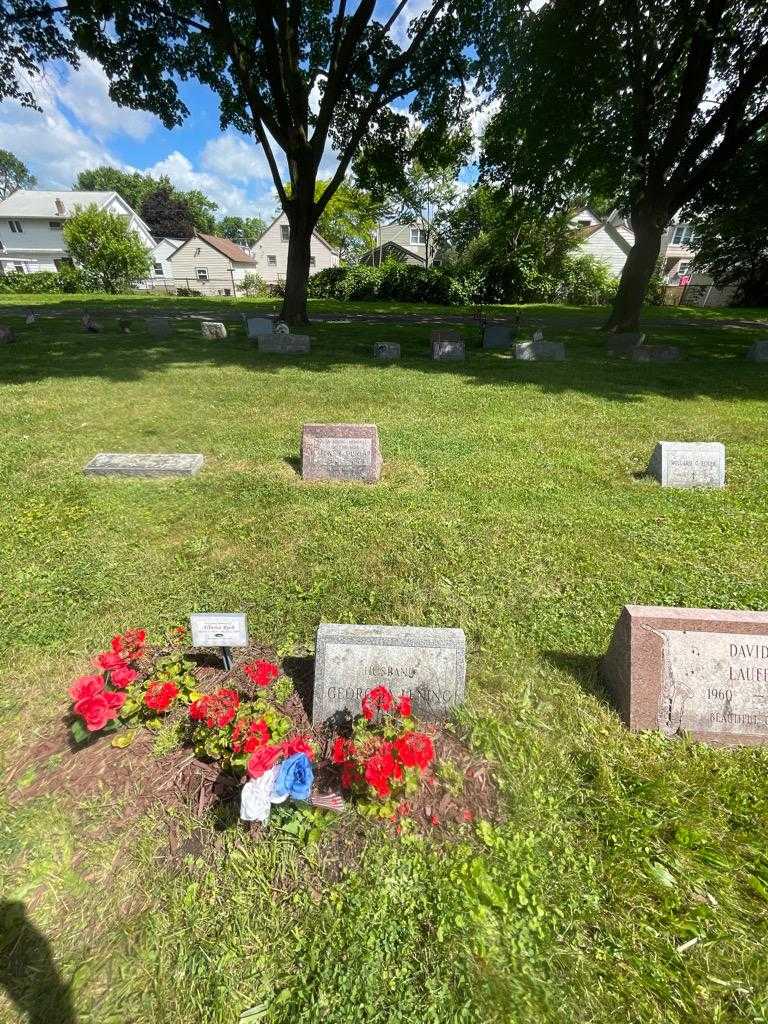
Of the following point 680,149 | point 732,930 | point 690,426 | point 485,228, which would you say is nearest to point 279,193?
point 680,149

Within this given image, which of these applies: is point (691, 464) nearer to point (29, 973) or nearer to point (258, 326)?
point (29, 973)

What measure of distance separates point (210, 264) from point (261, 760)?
59301 millimetres

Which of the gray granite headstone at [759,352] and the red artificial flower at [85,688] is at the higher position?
the gray granite headstone at [759,352]

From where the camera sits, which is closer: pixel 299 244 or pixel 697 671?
pixel 697 671

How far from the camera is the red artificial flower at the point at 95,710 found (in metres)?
2.47

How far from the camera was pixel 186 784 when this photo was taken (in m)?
2.51

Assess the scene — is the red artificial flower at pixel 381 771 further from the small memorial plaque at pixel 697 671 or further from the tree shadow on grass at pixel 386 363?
the tree shadow on grass at pixel 386 363

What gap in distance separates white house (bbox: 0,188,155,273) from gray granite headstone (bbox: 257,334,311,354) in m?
44.7

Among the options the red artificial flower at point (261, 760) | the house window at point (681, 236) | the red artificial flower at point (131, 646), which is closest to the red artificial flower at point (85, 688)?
the red artificial flower at point (131, 646)

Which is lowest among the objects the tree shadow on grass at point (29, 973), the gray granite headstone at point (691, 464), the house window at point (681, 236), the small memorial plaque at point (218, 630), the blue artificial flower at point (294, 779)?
the tree shadow on grass at point (29, 973)

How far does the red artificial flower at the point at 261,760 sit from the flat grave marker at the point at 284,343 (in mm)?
13380

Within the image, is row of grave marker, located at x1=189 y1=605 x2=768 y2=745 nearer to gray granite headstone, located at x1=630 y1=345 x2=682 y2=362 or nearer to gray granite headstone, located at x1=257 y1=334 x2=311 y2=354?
gray granite headstone, located at x1=257 y1=334 x2=311 y2=354

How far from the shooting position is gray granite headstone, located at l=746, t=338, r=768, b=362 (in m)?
14.1

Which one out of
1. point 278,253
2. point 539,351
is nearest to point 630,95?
point 539,351
